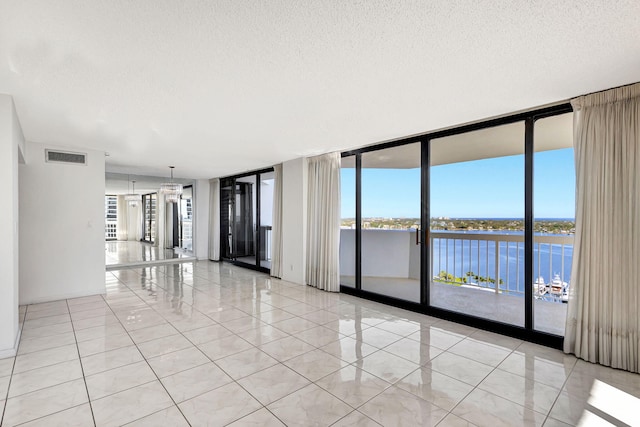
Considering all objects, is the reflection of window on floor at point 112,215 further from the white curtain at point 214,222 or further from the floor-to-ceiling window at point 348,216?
the floor-to-ceiling window at point 348,216

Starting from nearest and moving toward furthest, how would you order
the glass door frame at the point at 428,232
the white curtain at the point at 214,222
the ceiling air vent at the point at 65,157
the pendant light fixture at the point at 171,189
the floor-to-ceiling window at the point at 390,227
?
the glass door frame at the point at 428,232
the ceiling air vent at the point at 65,157
the floor-to-ceiling window at the point at 390,227
the pendant light fixture at the point at 171,189
the white curtain at the point at 214,222

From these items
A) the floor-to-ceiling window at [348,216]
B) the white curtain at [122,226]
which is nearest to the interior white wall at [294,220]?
the floor-to-ceiling window at [348,216]

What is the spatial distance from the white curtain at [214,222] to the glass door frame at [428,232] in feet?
Result: 15.7

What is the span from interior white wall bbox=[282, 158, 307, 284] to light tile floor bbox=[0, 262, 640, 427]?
5.46 feet

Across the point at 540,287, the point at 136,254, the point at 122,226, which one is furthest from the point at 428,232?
the point at 122,226

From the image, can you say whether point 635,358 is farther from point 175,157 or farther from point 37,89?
point 175,157

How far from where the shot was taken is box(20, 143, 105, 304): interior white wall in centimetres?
442

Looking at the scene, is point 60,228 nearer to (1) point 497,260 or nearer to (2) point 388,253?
(2) point 388,253

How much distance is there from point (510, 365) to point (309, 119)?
3.13 metres

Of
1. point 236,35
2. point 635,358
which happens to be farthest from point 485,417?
point 236,35

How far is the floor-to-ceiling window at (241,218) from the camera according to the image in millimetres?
8000

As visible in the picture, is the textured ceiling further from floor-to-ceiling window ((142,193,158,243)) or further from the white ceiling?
floor-to-ceiling window ((142,193,158,243))

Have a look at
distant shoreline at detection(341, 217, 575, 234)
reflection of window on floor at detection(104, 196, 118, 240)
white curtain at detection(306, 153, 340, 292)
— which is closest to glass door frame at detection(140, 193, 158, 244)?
reflection of window on floor at detection(104, 196, 118, 240)

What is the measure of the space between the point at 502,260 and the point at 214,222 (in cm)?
703
